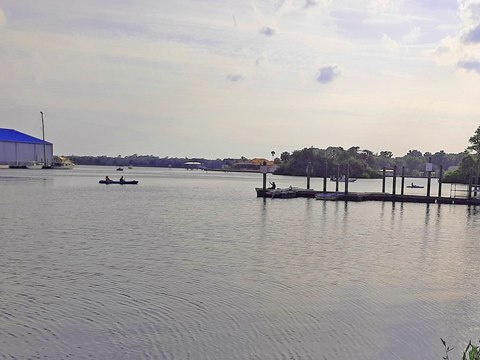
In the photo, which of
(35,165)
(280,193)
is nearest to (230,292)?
(280,193)

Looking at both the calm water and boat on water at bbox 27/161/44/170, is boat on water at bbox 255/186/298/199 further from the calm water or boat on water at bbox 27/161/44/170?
boat on water at bbox 27/161/44/170

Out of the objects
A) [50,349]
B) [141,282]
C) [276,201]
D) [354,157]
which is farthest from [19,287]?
[354,157]

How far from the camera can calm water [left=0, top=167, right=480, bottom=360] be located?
1437 centimetres

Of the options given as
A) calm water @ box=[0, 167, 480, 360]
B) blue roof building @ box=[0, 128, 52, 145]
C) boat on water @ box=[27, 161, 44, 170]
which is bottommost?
calm water @ box=[0, 167, 480, 360]

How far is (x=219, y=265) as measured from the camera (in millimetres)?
24359

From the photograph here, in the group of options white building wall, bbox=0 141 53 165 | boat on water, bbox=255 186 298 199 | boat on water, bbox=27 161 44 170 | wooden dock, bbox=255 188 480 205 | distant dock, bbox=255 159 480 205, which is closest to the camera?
wooden dock, bbox=255 188 480 205

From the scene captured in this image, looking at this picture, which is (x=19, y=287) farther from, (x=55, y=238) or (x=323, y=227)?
(x=323, y=227)

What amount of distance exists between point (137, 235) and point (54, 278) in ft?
42.2

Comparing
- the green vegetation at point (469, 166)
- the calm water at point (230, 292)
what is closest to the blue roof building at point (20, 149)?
the green vegetation at point (469, 166)

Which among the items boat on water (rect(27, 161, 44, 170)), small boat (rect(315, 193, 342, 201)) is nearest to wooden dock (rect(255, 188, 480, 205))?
small boat (rect(315, 193, 342, 201))

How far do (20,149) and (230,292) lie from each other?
7266 inches

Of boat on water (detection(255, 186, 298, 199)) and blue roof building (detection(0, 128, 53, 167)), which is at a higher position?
blue roof building (detection(0, 128, 53, 167))

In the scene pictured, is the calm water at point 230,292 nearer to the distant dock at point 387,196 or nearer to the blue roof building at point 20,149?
the distant dock at point 387,196

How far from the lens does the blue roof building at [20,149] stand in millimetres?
183250
